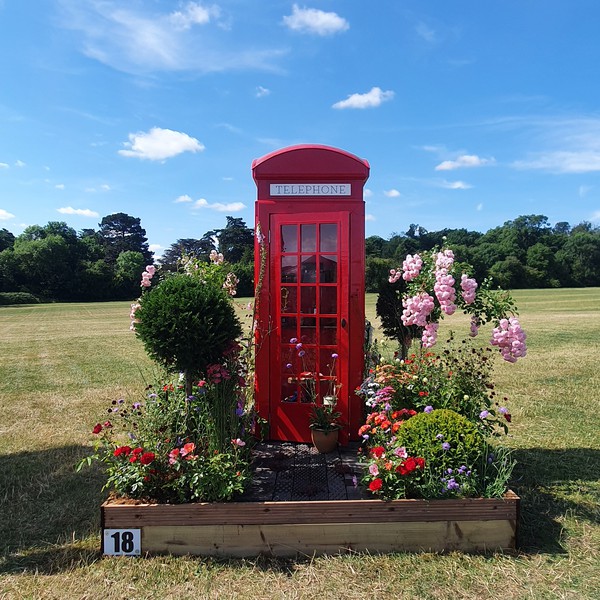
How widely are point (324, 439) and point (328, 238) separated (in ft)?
6.56

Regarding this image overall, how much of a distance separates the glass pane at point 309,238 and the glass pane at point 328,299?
430 millimetres

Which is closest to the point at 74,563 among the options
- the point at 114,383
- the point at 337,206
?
the point at 337,206

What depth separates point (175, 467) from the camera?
339cm

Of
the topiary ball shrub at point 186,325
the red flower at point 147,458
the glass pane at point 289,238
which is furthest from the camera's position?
the glass pane at point 289,238

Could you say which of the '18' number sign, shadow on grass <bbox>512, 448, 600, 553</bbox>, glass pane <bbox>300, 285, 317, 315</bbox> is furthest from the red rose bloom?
shadow on grass <bbox>512, 448, 600, 553</bbox>

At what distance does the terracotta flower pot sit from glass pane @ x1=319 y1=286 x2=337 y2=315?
3.90ft

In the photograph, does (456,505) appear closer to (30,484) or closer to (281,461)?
(281,461)

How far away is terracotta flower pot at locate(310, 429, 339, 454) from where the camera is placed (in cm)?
448

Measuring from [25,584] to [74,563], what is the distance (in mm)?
306

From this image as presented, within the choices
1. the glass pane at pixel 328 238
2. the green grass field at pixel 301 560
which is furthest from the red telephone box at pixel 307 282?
the green grass field at pixel 301 560

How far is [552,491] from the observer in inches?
168

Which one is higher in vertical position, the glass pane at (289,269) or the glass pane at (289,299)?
the glass pane at (289,269)

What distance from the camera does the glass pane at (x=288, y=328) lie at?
15.7 feet

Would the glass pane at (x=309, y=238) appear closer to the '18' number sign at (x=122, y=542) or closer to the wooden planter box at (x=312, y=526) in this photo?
the wooden planter box at (x=312, y=526)
